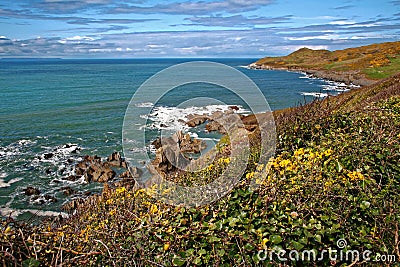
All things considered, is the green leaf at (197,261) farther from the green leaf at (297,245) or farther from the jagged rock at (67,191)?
the jagged rock at (67,191)

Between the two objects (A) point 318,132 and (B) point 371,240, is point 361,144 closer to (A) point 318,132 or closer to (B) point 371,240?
(A) point 318,132

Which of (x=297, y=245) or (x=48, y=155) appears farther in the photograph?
(x=48, y=155)

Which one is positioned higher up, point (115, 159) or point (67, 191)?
point (115, 159)

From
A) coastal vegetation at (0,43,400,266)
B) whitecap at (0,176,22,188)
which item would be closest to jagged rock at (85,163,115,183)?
whitecap at (0,176,22,188)

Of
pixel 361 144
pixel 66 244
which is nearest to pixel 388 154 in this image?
pixel 361 144

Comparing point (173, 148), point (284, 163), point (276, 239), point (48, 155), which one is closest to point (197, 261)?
point (276, 239)

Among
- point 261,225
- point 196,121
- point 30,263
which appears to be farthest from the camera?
point 196,121

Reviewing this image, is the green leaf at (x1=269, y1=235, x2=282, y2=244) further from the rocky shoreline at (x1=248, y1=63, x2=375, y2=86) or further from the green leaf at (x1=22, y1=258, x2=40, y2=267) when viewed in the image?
the rocky shoreline at (x1=248, y1=63, x2=375, y2=86)

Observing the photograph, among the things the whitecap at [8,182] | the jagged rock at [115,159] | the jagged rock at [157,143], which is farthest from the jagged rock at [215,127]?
the whitecap at [8,182]

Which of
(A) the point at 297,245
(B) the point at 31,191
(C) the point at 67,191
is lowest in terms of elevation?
(C) the point at 67,191

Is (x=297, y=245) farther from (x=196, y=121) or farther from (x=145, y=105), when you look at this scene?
(x=145, y=105)

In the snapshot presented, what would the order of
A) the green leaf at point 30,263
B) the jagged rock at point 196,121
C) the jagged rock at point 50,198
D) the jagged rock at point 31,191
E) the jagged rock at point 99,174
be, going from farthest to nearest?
the jagged rock at point 196,121
the jagged rock at point 99,174
the jagged rock at point 31,191
the jagged rock at point 50,198
the green leaf at point 30,263

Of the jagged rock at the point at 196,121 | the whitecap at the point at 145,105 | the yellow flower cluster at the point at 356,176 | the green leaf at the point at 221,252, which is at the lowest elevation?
the jagged rock at the point at 196,121

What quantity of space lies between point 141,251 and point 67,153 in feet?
83.6
